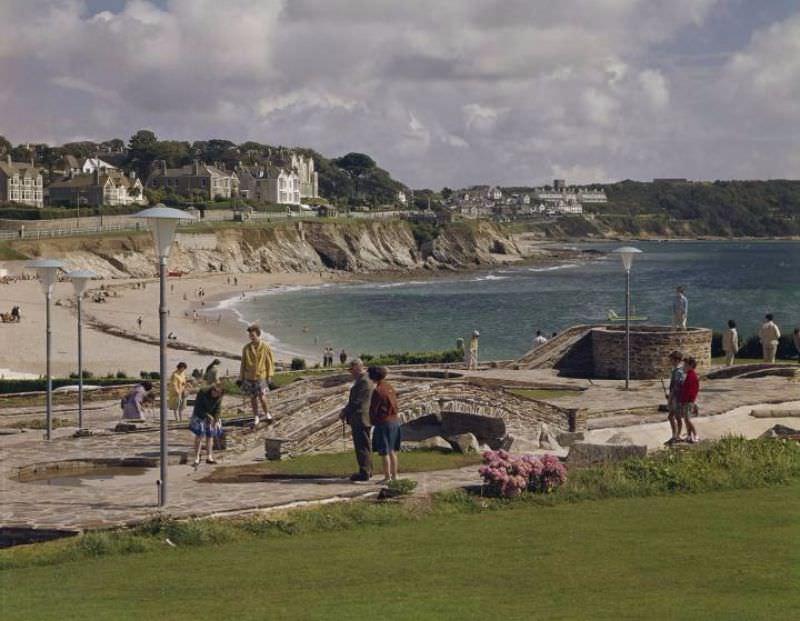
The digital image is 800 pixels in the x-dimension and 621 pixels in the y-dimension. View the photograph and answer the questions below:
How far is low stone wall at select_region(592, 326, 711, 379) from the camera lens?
3034 cm

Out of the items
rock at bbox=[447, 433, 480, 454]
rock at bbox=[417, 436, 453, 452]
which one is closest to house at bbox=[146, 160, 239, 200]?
rock at bbox=[417, 436, 453, 452]

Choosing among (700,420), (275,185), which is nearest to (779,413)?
(700,420)

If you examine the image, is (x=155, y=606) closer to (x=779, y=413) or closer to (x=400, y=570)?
(x=400, y=570)

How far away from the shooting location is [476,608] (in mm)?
8422

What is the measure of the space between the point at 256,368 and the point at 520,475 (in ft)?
19.5

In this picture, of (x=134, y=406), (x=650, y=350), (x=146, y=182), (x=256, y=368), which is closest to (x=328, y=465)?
(x=256, y=368)

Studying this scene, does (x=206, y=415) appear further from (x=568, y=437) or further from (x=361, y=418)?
(x=568, y=437)

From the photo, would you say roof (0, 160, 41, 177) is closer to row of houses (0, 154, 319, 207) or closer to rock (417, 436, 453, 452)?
row of houses (0, 154, 319, 207)

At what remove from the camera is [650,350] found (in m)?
30.5

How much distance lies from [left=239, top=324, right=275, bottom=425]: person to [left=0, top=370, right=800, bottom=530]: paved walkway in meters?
1.05

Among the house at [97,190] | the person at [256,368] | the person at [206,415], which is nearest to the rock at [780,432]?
the person at [256,368]

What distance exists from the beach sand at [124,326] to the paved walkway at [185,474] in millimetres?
20372

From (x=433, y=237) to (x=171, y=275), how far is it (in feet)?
190

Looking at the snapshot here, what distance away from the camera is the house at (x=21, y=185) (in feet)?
401
